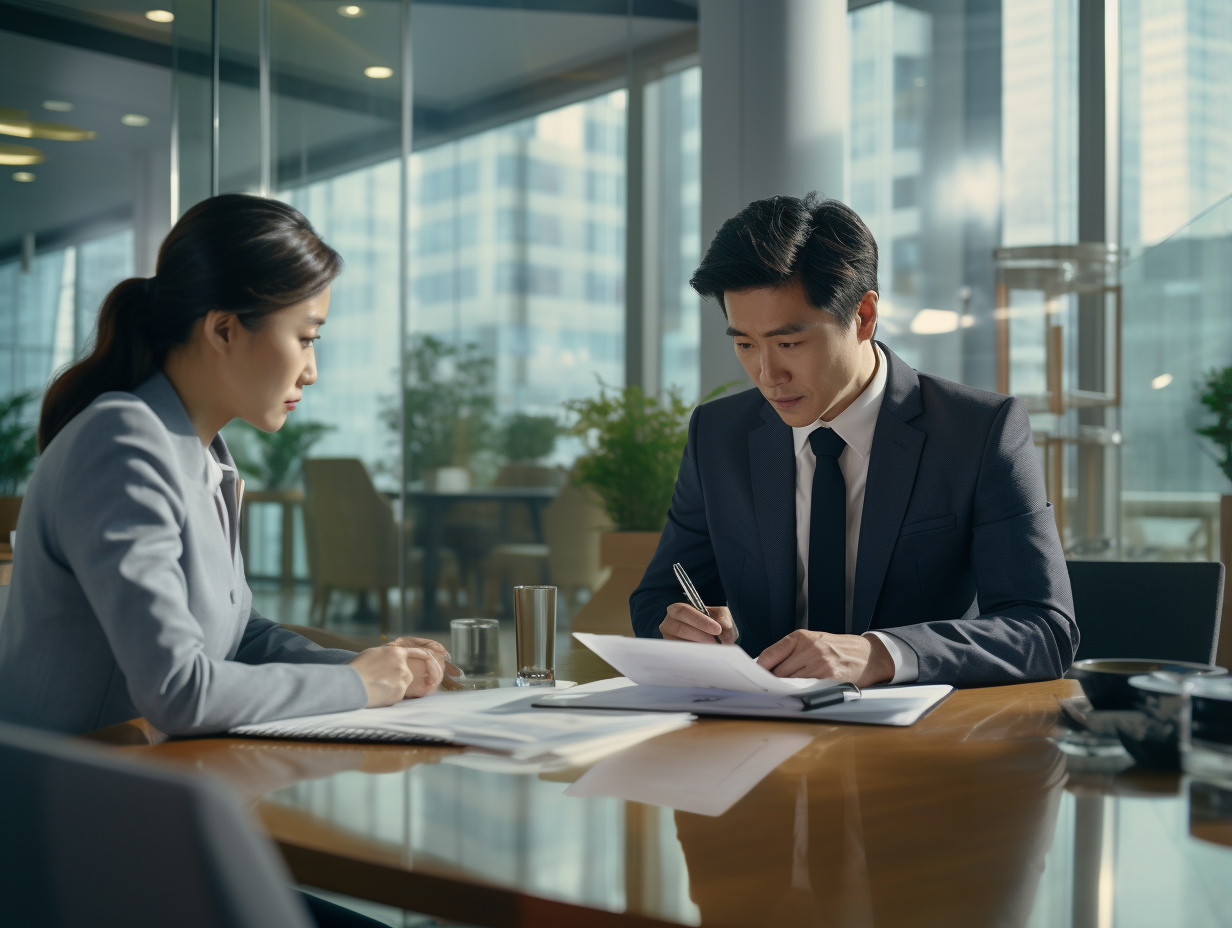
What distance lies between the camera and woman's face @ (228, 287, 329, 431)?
1.29 m

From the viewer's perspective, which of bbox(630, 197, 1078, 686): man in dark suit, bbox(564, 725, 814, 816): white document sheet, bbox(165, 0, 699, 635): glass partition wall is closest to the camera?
bbox(564, 725, 814, 816): white document sheet

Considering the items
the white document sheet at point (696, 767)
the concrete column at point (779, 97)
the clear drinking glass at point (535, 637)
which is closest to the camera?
the white document sheet at point (696, 767)

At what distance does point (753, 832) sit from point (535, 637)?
0.66 metres

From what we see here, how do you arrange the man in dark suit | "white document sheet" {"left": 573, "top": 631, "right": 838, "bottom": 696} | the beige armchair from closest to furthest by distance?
"white document sheet" {"left": 573, "top": 631, "right": 838, "bottom": 696}
the man in dark suit
the beige armchair

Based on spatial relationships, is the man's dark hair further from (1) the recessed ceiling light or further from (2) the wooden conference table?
(1) the recessed ceiling light

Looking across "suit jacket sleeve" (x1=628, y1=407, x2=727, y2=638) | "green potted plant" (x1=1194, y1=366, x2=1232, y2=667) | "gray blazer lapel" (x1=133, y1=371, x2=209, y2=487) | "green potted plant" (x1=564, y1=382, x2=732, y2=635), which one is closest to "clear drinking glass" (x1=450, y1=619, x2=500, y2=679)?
"gray blazer lapel" (x1=133, y1=371, x2=209, y2=487)

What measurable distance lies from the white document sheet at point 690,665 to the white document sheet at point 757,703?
0.05 feet

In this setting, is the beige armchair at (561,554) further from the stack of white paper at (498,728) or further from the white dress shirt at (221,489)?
the stack of white paper at (498,728)

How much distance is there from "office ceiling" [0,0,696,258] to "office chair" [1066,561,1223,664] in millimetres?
4453

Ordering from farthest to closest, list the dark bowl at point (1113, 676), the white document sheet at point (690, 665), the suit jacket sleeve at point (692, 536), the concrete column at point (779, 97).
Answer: the concrete column at point (779, 97) → the suit jacket sleeve at point (692, 536) → the white document sheet at point (690, 665) → the dark bowl at point (1113, 676)

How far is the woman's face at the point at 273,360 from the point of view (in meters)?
1.29

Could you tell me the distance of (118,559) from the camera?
103cm

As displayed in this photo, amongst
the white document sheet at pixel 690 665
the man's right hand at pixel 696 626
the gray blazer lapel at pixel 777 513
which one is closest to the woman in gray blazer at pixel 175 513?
the white document sheet at pixel 690 665

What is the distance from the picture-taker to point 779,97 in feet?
12.4
